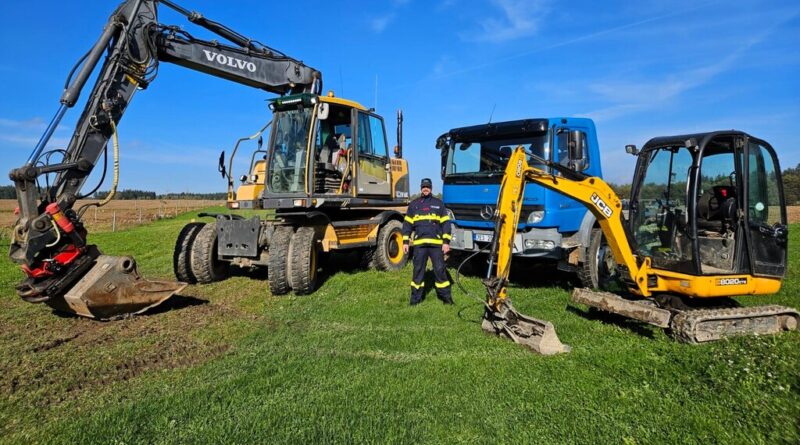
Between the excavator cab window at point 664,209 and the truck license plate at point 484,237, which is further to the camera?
the truck license plate at point 484,237

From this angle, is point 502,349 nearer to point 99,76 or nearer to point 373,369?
point 373,369

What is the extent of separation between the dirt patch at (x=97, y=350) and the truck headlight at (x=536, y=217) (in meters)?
4.63

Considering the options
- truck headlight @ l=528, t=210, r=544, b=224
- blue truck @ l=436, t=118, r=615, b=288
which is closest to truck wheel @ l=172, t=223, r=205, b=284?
blue truck @ l=436, t=118, r=615, b=288

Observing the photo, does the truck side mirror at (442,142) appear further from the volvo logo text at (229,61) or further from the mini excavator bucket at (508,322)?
the mini excavator bucket at (508,322)

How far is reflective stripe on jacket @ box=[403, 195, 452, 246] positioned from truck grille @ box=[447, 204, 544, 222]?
3.98 ft

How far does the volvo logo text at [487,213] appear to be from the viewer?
8359 mm

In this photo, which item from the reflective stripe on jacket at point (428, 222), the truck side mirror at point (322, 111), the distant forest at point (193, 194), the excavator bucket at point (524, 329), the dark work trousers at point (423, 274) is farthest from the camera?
the distant forest at point (193, 194)

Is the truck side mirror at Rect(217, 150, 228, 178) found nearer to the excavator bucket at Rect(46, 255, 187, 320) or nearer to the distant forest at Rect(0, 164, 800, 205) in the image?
the excavator bucket at Rect(46, 255, 187, 320)

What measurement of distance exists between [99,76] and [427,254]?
5218 millimetres

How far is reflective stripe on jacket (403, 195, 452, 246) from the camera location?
738cm

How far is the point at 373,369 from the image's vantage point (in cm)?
456

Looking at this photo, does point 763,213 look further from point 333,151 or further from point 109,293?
point 109,293

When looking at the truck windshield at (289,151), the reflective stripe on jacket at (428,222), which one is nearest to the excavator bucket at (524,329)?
the reflective stripe on jacket at (428,222)

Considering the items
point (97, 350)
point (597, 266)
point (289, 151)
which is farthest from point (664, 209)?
point (97, 350)
